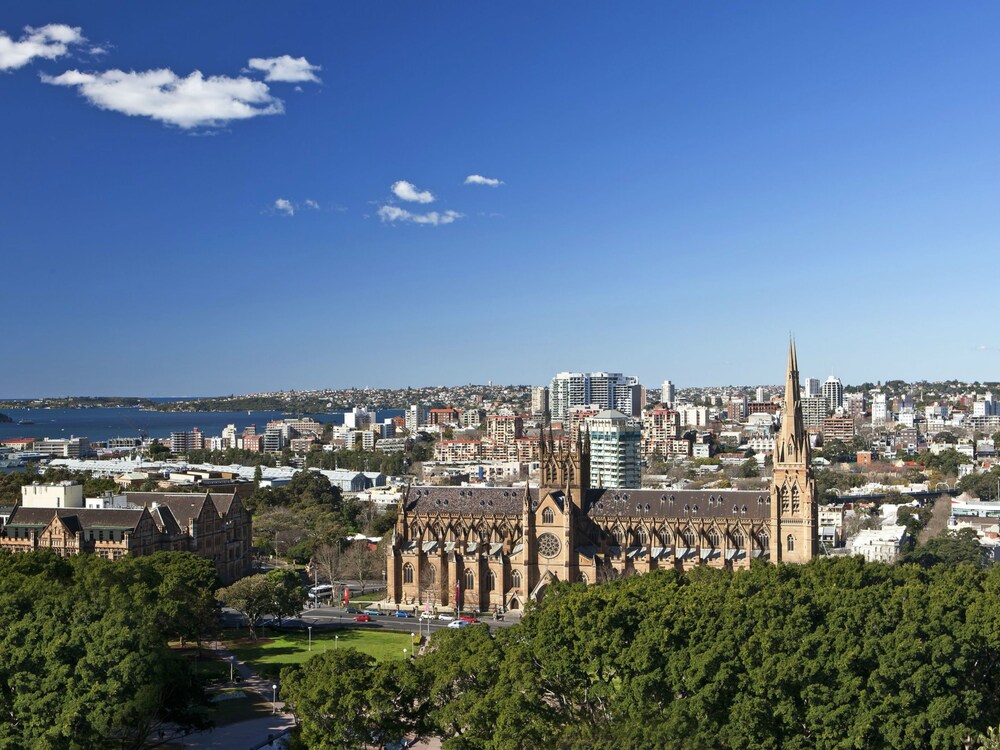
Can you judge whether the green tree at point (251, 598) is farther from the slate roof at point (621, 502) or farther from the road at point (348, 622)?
the slate roof at point (621, 502)

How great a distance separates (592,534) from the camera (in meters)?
92.4

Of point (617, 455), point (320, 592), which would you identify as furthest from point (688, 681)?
point (617, 455)

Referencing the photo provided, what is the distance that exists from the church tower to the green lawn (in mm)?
32723

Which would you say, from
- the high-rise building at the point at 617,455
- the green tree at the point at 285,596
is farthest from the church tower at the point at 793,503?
the high-rise building at the point at 617,455

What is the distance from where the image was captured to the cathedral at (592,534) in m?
88.2

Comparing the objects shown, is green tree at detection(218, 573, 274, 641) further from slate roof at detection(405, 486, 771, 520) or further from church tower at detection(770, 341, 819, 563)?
church tower at detection(770, 341, 819, 563)

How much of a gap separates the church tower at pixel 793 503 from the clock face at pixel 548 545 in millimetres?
18161

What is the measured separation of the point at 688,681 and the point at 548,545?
4544 centimetres

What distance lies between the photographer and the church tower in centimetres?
8762

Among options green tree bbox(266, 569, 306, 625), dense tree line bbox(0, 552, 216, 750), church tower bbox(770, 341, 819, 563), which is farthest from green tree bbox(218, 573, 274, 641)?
A: church tower bbox(770, 341, 819, 563)

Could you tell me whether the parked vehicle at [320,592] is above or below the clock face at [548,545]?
below

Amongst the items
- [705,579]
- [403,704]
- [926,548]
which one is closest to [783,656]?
[403,704]

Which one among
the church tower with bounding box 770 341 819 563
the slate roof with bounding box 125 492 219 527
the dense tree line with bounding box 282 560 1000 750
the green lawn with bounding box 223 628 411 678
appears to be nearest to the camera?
the dense tree line with bounding box 282 560 1000 750

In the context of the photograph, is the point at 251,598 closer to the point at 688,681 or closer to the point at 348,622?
the point at 348,622
